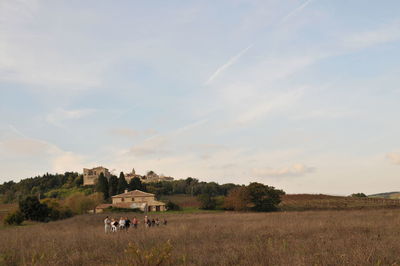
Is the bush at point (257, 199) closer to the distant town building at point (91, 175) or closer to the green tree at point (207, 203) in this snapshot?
the green tree at point (207, 203)

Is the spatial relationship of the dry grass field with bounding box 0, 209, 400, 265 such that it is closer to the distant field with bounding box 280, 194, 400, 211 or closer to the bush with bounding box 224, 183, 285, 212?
the bush with bounding box 224, 183, 285, 212

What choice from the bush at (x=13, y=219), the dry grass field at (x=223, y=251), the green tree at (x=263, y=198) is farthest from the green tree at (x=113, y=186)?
the dry grass field at (x=223, y=251)

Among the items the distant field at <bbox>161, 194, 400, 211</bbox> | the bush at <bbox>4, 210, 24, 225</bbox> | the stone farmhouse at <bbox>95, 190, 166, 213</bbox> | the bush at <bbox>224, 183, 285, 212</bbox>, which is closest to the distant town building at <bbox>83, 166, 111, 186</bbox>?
the stone farmhouse at <bbox>95, 190, 166, 213</bbox>

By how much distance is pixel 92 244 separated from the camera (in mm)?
14266

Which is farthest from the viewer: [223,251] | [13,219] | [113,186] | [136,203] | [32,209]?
→ [113,186]

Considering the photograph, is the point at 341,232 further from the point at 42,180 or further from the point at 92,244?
the point at 42,180

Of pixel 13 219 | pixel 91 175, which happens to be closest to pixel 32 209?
pixel 13 219

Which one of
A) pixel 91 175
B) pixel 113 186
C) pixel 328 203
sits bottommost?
pixel 328 203

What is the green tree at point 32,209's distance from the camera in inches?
1738

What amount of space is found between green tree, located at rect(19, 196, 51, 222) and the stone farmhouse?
1805 centimetres

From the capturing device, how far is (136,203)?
69125 mm

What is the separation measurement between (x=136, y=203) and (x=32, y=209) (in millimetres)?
26338

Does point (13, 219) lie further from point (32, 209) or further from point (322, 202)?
point (322, 202)

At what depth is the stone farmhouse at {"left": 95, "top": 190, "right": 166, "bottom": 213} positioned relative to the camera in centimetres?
6550
